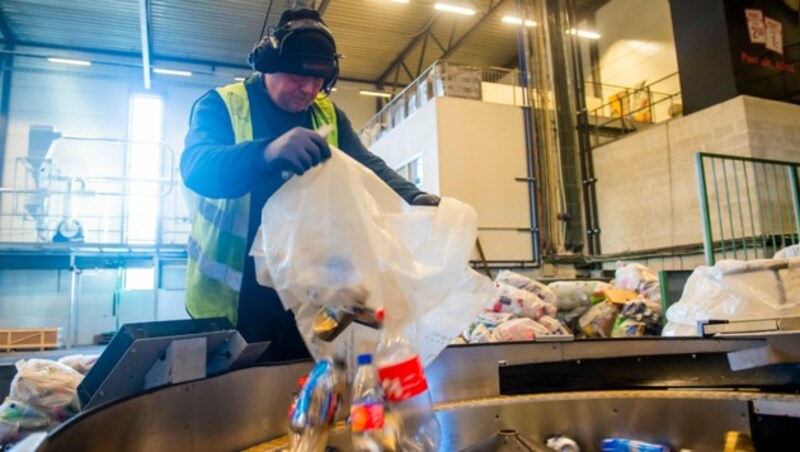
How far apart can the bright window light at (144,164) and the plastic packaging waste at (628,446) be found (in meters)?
7.78

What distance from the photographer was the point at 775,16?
18.1ft

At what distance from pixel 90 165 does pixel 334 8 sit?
486 cm

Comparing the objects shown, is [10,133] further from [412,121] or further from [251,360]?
[251,360]

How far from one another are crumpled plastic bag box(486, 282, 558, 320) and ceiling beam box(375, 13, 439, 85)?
6649mm

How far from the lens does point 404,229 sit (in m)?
0.78

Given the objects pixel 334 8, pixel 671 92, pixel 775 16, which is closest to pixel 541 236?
pixel 671 92

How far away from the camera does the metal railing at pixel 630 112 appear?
259 inches

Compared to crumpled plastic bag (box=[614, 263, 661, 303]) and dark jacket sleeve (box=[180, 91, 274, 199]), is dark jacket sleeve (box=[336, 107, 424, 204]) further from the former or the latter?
crumpled plastic bag (box=[614, 263, 661, 303])

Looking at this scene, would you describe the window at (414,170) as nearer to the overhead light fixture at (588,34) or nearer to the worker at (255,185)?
the overhead light fixture at (588,34)

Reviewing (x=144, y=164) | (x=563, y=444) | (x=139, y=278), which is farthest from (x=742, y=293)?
(x=144, y=164)

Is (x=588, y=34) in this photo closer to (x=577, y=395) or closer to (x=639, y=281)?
(x=639, y=281)

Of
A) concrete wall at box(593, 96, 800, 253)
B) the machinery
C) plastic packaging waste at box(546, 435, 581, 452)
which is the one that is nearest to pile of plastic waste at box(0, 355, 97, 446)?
the machinery

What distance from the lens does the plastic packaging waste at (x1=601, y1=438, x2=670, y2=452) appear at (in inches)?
34.8

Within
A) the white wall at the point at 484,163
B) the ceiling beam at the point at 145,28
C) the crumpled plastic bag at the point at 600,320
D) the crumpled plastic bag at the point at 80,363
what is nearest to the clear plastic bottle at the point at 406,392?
the crumpled plastic bag at the point at 80,363
